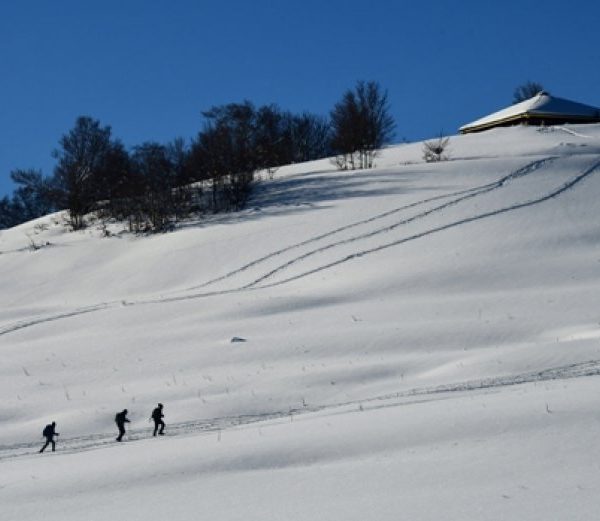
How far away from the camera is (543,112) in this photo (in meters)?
65.1

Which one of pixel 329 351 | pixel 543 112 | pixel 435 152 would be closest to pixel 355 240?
pixel 329 351

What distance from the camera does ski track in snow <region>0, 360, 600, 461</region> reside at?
1628 centimetres

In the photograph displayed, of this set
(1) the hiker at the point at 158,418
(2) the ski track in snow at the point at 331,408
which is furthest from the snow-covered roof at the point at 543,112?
(1) the hiker at the point at 158,418

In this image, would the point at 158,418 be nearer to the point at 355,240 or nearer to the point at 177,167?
the point at 355,240

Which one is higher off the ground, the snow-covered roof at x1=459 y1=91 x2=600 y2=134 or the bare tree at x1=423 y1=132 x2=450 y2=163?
the snow-covered roof at x1=459 y1=91 x2=600 y2=134

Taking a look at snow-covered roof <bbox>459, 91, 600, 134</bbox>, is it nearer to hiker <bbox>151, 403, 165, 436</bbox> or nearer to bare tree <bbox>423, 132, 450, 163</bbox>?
bare tree <bbox>423, 132, 450, 163</bbox>

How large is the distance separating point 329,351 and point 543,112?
47.6 m

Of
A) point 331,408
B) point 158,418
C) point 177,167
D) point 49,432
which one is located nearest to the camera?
point 49,432

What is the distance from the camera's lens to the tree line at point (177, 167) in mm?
46438

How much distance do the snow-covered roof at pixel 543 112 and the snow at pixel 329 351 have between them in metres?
13.4

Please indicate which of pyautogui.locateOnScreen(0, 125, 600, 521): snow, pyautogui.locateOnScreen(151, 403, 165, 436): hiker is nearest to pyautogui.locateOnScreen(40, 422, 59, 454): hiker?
pyautogui.locateOnScreen(0, 125, 600, 521): snow

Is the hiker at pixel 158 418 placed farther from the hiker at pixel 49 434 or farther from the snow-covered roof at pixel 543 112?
the snow-covered roof at pixel 543 112

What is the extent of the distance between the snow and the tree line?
72.2 inches

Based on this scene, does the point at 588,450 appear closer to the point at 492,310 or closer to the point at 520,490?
the point at 520,490
